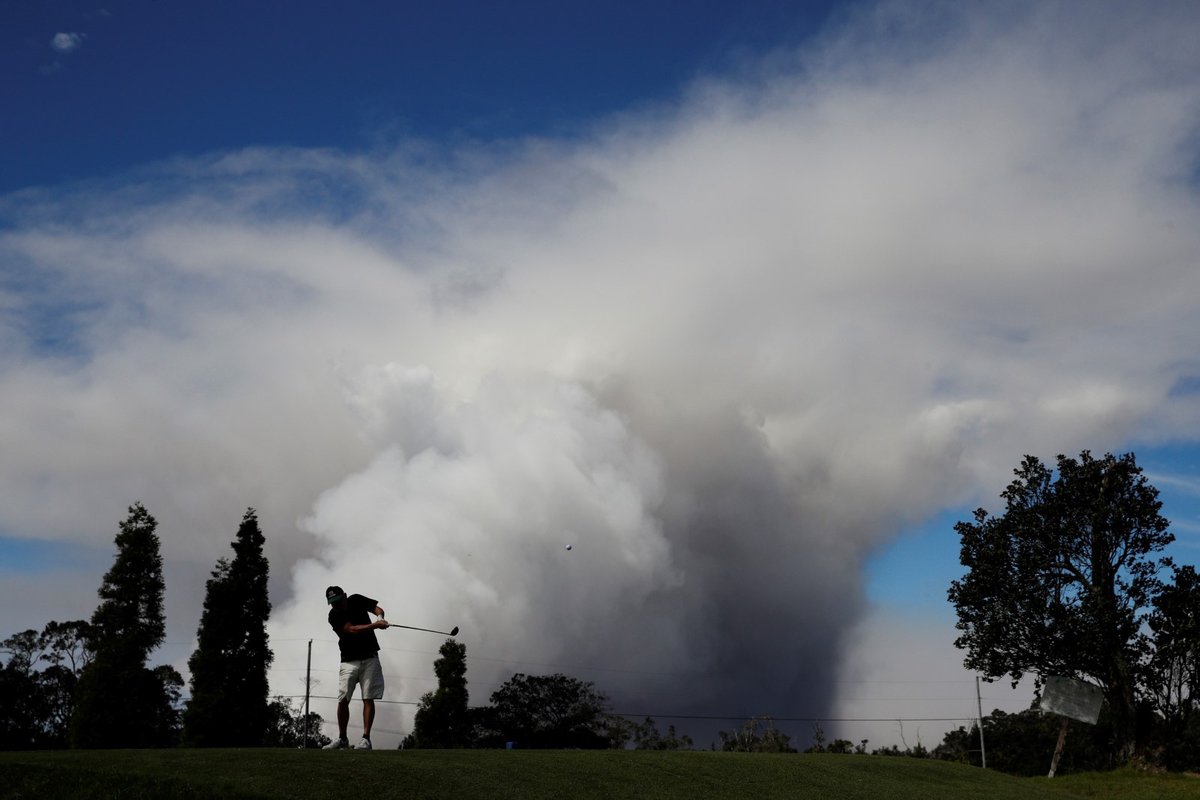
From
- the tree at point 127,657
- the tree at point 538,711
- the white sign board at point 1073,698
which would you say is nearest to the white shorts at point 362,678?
the tree at point 127,657

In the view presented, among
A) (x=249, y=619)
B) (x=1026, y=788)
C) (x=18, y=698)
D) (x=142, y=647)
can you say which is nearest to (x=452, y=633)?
(x=1026, y=788)

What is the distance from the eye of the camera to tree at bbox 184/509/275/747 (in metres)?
48.7

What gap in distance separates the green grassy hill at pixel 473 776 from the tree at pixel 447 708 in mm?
37020

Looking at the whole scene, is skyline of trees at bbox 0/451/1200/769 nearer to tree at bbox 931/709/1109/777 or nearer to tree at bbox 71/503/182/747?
tree at bbox 71/503/182/747

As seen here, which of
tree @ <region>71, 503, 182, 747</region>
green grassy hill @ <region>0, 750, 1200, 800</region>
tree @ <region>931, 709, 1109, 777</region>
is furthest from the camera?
tree @ <region>931, 709, 1109, 777</region>

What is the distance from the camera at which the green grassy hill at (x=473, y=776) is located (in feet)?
52.0

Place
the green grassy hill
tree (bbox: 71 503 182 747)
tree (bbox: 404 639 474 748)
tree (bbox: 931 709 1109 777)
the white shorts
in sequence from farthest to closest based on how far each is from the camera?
tree (bbox: 931 709 1109 777) → tree (bbox: 404 639 474 748) → tree (bbox: 71 503 182 747) → the white shorts → the green grassy hill

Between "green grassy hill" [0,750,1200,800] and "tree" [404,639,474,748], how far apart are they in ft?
121

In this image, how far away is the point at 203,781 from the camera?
1636 centimetres

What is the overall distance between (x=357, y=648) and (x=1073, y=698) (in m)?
41.3

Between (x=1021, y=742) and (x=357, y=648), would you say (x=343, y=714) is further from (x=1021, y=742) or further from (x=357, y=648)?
(x=1021, y=742)

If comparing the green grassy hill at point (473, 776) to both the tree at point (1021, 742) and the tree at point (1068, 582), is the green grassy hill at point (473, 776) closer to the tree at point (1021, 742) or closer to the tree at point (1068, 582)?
the tree at point (1068, 582)

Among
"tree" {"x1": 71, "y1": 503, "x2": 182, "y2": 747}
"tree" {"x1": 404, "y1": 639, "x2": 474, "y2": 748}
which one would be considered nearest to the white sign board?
"tree" {"x1": 404, "y1": 639, "x2": 474, "y2": 748}

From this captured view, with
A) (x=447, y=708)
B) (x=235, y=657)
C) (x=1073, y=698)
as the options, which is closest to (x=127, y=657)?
(x=235, y=657)
